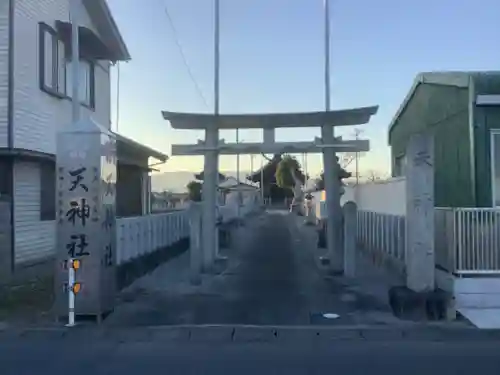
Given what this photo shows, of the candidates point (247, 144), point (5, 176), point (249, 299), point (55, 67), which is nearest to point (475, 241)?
point (249, 299)

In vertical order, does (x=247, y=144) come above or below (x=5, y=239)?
above

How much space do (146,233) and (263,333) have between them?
7973 millimetres

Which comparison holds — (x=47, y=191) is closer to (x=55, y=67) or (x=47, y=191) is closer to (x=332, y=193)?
(x=55, y=67)

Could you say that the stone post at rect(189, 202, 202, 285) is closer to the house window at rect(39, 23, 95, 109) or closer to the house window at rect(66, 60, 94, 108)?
the house window at rect(39, 23, 95, 109)

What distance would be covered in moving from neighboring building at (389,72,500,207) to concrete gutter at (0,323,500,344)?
4633 millimetres

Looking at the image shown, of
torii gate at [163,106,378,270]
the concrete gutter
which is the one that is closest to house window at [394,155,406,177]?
torii gate at [163,106,378,270]

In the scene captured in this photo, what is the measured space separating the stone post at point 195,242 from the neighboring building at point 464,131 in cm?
493

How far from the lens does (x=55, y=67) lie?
679 inches

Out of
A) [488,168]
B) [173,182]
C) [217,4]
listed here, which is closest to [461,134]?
[488,168]

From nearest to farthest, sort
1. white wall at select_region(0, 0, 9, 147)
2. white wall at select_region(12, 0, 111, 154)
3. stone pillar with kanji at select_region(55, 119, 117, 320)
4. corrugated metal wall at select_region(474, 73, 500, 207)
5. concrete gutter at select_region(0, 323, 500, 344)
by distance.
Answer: concrete gutter at select_region(0, 323, 500, 344), stone pillar with kanji at select_region(55, 119, 117, 320), corrugated metal wall at select_region(474, 73, 500, 207), white wall at select_region(0, 0, 9, 147), white wall at select_region(12, 0, 111, 154)

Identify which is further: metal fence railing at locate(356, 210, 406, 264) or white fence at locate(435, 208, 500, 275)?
metal fence railing at locate(356, 210, 406, 264)

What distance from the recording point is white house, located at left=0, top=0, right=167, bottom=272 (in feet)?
48.0

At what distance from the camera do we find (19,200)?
15.0 metres

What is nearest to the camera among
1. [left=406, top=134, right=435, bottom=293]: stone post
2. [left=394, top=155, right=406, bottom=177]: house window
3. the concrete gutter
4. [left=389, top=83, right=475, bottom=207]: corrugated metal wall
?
the concrete gutter
